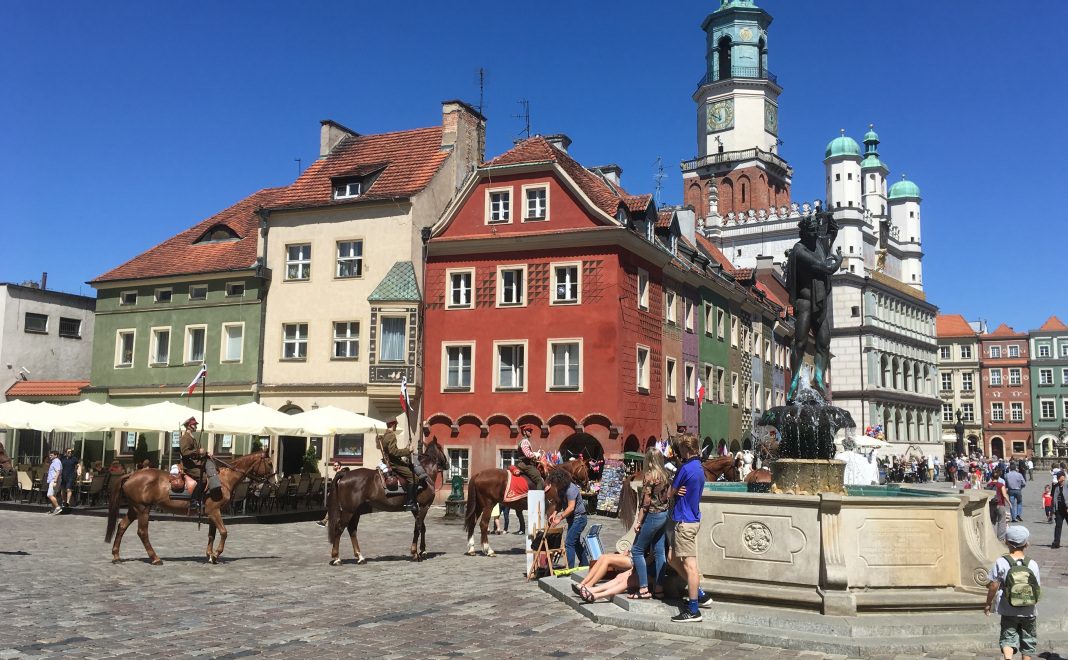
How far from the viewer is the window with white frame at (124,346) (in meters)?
38.2

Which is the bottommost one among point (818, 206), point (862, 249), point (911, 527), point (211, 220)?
point (911, 527)

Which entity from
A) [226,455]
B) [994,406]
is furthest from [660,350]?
[994,406]

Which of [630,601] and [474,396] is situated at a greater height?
[474,396]

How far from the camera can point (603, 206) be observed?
32375mm

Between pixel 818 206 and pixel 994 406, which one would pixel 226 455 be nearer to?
pixel 818 206

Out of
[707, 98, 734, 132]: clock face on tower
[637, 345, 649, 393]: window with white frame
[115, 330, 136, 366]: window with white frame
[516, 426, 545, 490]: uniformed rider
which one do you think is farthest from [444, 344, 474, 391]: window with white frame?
[707, 98, 734, 132]: clock face on tower

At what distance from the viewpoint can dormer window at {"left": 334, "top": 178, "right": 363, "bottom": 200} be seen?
3550cm

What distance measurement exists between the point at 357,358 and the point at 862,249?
70.4 m

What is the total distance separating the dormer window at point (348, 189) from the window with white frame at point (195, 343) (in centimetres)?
772

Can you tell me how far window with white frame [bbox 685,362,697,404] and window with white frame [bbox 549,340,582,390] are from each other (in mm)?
8153

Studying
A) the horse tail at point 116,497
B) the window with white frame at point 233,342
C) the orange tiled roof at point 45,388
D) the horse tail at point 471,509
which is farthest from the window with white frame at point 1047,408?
the horse tail at point 116,497

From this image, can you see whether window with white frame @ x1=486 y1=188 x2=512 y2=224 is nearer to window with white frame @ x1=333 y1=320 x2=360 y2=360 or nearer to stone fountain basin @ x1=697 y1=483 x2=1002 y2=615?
window with white frame @ x1=333 y1=320 x2=360 y2=360

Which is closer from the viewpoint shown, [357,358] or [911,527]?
[911,527]

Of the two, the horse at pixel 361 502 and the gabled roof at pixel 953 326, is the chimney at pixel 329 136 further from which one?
the gabled roof at pixel 953 326
